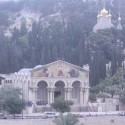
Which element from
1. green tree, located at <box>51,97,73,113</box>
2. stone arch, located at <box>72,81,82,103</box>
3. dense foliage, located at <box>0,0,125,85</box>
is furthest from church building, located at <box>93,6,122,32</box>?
green tree, located at <box>51,97,73,113</box>

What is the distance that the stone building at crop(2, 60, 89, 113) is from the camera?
151ft

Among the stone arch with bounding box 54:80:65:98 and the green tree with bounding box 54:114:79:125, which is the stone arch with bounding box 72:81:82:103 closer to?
the stone arch with bounding box 54:80:65:98

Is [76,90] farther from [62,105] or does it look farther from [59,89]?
[62,105]

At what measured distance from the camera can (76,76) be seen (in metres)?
47.0

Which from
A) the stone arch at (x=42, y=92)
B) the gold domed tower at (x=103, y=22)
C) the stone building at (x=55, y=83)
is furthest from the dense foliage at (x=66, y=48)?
the stone arch at (x=42, y=92)

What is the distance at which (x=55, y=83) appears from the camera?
46906 millimetres

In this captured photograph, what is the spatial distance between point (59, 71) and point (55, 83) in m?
0.99

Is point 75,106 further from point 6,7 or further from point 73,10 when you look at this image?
point 6,7

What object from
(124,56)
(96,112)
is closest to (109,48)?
(124,56)

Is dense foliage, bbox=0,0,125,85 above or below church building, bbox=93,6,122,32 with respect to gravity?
below

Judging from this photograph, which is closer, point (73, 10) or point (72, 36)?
point (72, 36)

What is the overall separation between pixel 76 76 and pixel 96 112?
5143 millimetres

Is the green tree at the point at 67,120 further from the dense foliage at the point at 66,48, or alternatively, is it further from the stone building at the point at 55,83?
the dense foliage at the point at 66,48

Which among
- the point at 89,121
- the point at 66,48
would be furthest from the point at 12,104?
the point at 66,48
